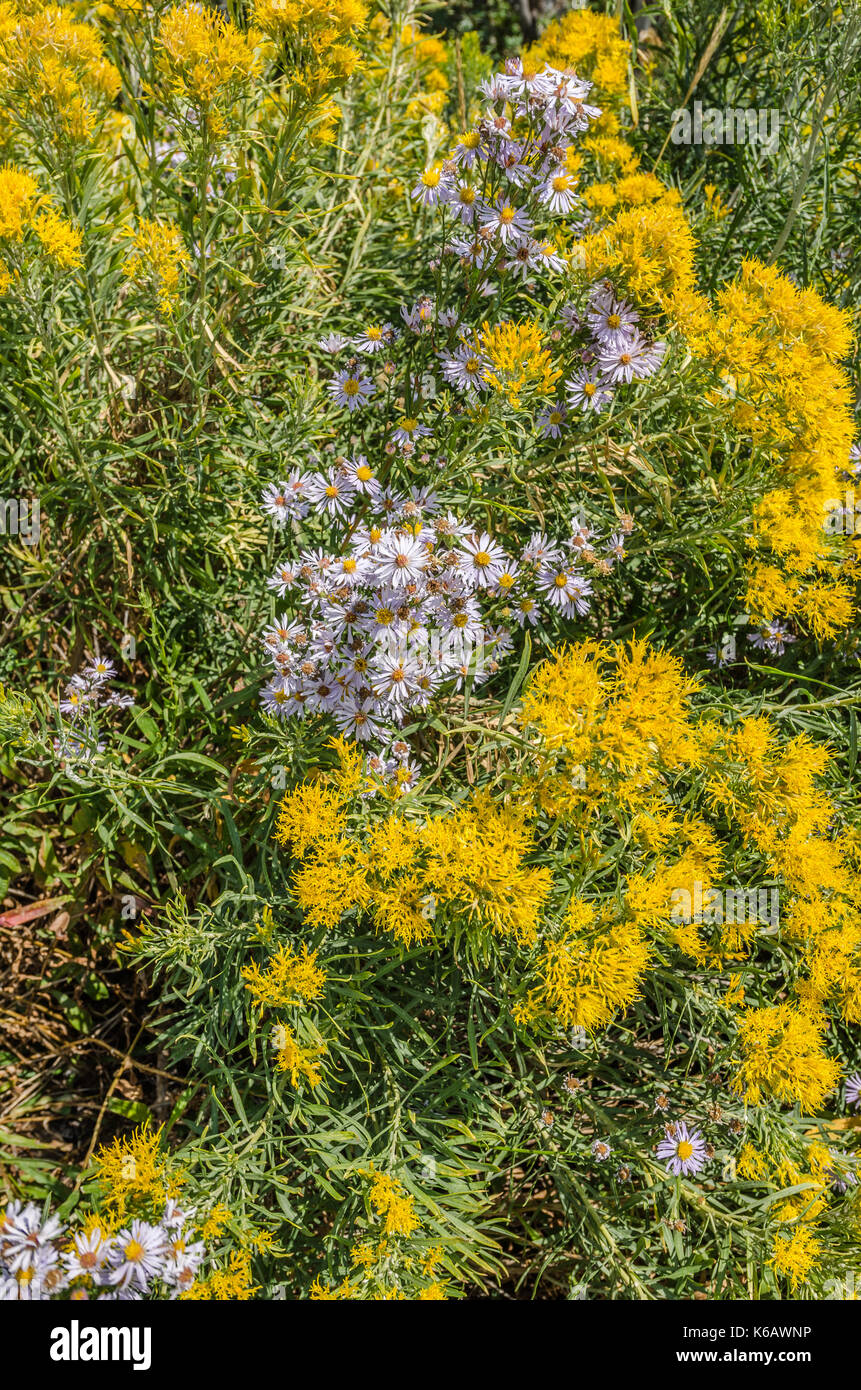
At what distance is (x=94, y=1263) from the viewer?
1.65 metres

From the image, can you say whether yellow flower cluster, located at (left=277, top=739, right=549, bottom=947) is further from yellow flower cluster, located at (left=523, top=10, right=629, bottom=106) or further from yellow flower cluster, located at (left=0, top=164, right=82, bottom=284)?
yellow flower cluster, located at (left=523, top=10, right=629, bottom=106)

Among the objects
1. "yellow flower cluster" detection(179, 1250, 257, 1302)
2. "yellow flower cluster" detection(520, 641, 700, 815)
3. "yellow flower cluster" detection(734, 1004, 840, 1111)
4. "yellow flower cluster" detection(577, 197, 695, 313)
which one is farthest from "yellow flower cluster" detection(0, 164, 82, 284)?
"yellow flower cluster" detection(734, 1004, 840, 1111)

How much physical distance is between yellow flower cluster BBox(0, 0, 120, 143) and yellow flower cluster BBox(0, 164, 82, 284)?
0.15m

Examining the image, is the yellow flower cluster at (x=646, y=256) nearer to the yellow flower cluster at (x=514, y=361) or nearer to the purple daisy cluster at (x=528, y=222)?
the purple daisy cluster at (x=528, y=222)

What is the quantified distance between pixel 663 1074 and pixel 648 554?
1.48 meters

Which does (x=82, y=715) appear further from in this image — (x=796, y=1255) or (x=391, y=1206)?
(x=796, y=1255)

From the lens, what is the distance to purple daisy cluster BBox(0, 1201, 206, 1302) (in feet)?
5.35

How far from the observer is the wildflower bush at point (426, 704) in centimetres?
199

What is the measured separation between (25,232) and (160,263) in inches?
12.0

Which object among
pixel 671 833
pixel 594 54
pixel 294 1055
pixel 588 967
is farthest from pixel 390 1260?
pixel 594 54

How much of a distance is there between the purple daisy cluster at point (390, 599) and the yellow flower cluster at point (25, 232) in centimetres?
73

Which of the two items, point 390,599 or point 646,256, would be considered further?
point 646,256
